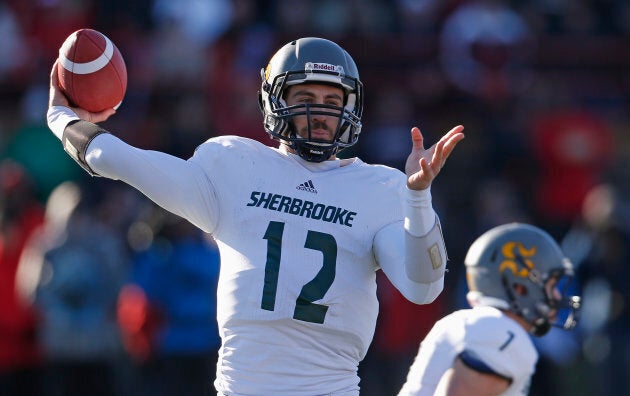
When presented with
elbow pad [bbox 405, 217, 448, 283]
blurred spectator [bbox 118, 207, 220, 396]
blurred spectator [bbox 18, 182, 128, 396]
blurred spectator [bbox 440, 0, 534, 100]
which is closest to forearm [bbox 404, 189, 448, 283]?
elbow pad [bbox 405, 217, 448, 283]

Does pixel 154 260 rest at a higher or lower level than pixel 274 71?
lower

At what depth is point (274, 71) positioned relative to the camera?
4.44 metres

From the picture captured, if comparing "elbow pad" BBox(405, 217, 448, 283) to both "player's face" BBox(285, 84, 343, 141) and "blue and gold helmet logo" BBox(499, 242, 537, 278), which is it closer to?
"player's face" BBox(285, 84, 343, 141)

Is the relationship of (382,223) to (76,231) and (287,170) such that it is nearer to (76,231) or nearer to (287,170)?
(287,170)

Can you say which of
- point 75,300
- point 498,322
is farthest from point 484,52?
point 498,322

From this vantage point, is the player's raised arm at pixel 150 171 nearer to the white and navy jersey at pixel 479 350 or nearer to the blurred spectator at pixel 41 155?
the white and navy jersey at pixel 479 350

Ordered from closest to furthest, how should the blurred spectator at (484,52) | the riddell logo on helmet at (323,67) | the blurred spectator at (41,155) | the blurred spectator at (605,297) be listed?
the riddell logo on helmet at (323,67)
the blurred spectator at (605,297)
the blurred spectator at (41,155)
the blurred spectator at (484,52)

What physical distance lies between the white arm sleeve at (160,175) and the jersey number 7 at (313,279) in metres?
0.23

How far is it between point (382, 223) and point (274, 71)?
2.29 ft

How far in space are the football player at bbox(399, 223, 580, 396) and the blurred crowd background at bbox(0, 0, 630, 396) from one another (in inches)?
153

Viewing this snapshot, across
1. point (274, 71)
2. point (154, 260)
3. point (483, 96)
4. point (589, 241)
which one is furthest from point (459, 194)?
point (274, 71)

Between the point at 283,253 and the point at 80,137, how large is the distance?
79cm

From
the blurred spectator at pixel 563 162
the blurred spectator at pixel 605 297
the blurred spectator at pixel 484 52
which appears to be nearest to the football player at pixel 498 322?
the blurred spectator at pixel 605 297

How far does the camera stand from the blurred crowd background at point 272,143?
8.29 m
